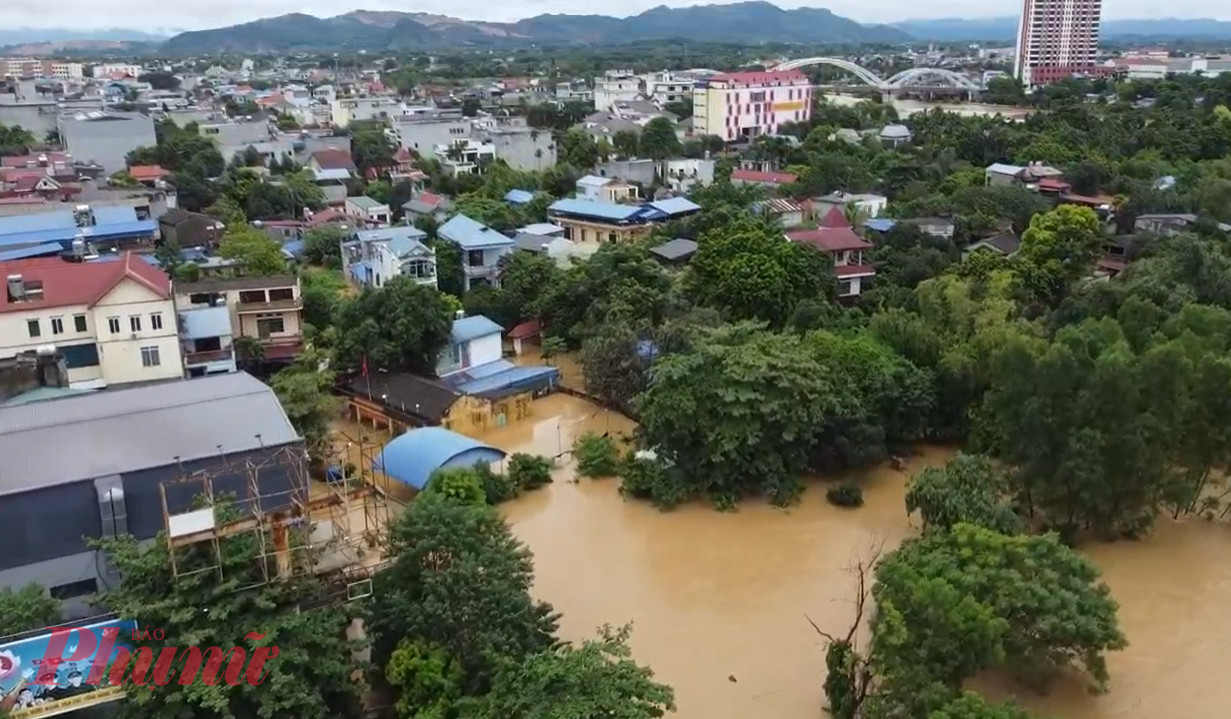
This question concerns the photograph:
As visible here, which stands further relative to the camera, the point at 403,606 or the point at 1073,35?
the point at 1073,35

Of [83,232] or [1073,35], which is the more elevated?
[1073,35]

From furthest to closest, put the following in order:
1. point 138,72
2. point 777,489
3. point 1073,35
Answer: point 138,72
point 1073,35
point 777,489

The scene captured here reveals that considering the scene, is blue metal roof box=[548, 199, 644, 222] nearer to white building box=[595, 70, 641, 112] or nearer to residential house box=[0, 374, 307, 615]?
residential house box=[0, 374, 307, 615]

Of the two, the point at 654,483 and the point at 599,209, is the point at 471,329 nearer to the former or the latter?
the point at 654,483

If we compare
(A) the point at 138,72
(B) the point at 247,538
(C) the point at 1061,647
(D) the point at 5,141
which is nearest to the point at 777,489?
(C) the point at 1061,647

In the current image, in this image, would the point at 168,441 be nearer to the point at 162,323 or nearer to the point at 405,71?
the point at 162,323

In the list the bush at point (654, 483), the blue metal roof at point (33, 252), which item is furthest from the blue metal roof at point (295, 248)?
the bush at point (654, 483)

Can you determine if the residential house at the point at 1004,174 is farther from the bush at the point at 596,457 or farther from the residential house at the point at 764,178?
the bush at the point at 596,457

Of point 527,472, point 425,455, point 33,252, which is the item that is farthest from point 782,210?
point 33,252
